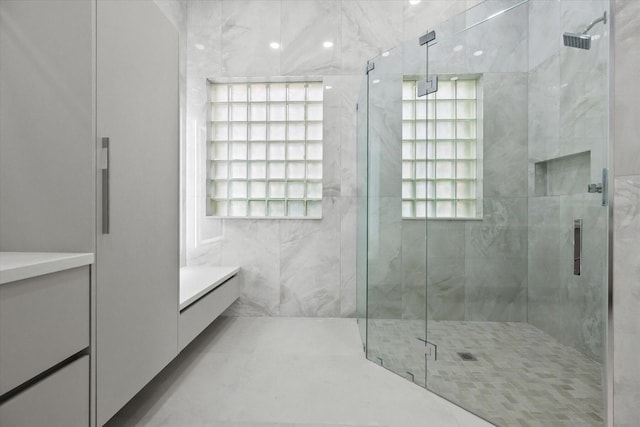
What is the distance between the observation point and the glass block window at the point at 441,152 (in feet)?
5.31

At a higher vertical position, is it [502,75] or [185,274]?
[502,75]

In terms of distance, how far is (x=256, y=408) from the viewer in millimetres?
1576

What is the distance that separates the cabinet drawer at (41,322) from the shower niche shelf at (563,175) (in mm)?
1747

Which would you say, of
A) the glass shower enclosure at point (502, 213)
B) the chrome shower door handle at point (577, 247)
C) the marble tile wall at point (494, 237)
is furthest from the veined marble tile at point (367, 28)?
the chrome shower door handle at point (577, 247)

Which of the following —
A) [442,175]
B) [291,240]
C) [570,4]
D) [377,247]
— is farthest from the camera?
[291,240]

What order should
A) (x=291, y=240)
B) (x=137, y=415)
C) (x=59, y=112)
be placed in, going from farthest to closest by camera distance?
(x=291, y=240)
(x=137, y=415)
(x=59, y=112)

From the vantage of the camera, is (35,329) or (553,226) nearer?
(35,329)

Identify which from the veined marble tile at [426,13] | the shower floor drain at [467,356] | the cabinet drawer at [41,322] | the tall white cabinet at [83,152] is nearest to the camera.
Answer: the cabinet drawer at [41,322]

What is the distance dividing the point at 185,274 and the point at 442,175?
199 cm

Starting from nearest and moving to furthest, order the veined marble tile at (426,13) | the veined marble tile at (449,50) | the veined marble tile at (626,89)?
the veined marble tile at (626,89)
the veined marble tile at (449,50)
the veined marble tile at (426,13)

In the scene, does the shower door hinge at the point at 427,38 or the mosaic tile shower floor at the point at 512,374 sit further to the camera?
the shower door hinge at the point at 427,38

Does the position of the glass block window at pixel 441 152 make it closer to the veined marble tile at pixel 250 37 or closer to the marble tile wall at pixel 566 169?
the marble tile wall at pixel 566 169

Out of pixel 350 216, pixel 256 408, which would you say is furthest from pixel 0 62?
pixel 350 216

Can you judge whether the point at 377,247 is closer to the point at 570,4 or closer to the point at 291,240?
the point at 291,240
